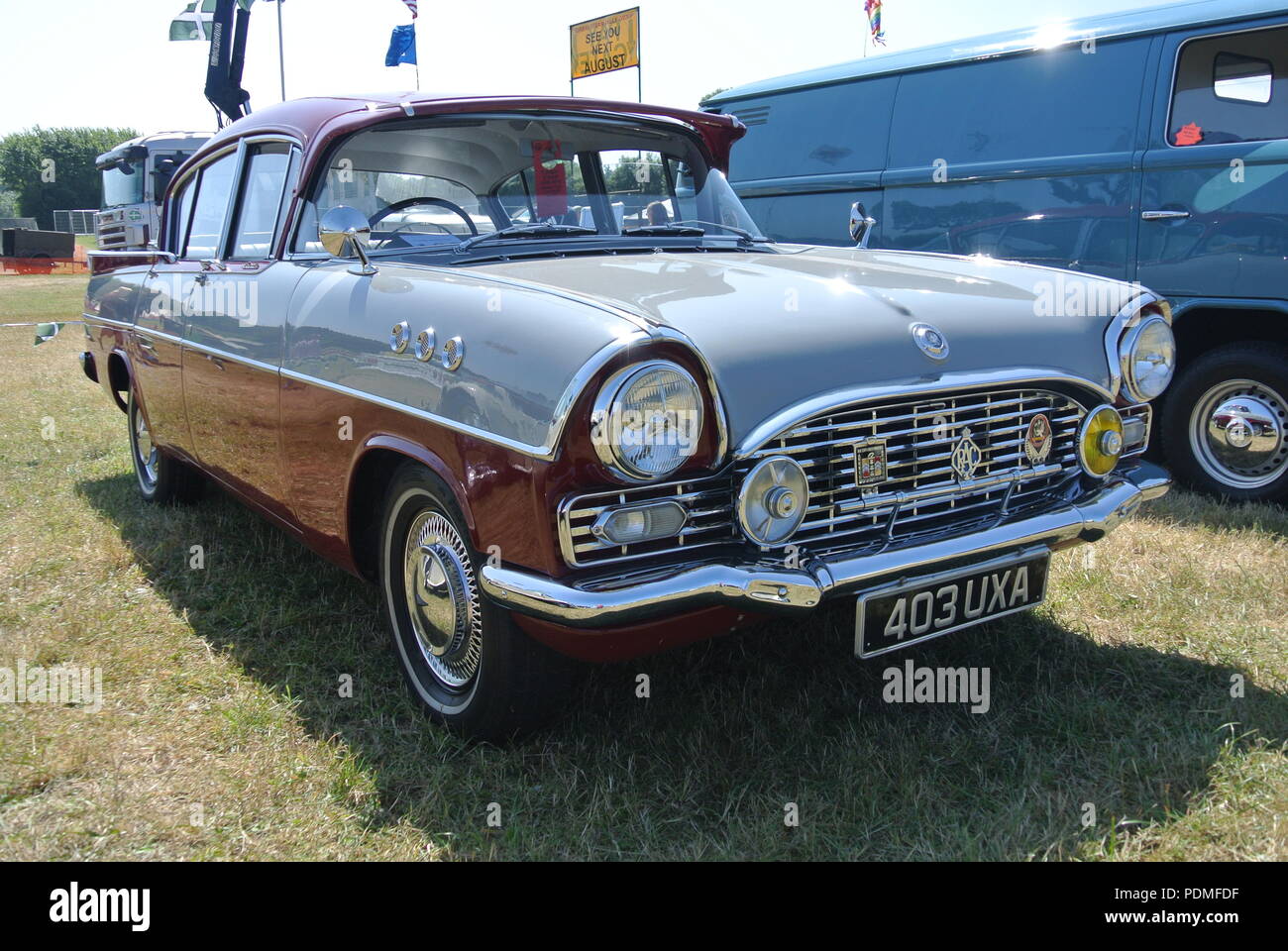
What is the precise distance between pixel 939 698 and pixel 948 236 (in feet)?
10.5

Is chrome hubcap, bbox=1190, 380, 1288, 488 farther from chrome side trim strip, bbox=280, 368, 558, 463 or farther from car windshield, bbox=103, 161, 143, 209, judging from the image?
car windshield, bbox=103, 161, 143, 209

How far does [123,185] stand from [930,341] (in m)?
17.9

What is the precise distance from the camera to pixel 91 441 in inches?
237

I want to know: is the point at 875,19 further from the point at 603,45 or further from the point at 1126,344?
the point at 1126,344

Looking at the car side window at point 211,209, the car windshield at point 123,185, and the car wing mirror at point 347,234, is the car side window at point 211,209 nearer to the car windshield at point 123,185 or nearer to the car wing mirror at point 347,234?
the car wing mirror at point 347,234

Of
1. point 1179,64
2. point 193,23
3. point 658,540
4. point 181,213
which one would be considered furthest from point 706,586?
point 193,23

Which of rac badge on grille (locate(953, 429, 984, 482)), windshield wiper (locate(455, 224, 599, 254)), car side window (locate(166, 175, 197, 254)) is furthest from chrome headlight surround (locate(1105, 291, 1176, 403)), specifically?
car side window (locate(166, 175, 197, 254))

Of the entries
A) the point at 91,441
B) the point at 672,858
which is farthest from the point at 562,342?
the point at 91,441

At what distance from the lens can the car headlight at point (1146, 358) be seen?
2.69 m

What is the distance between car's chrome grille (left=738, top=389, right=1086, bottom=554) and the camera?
216 cm

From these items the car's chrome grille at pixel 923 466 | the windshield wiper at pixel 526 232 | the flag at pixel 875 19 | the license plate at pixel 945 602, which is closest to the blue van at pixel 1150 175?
the car's chrome grille at pixel 923 466

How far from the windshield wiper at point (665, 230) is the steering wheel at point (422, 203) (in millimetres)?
496

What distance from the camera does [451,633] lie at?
246 cm

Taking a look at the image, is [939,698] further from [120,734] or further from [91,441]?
[91,441]
